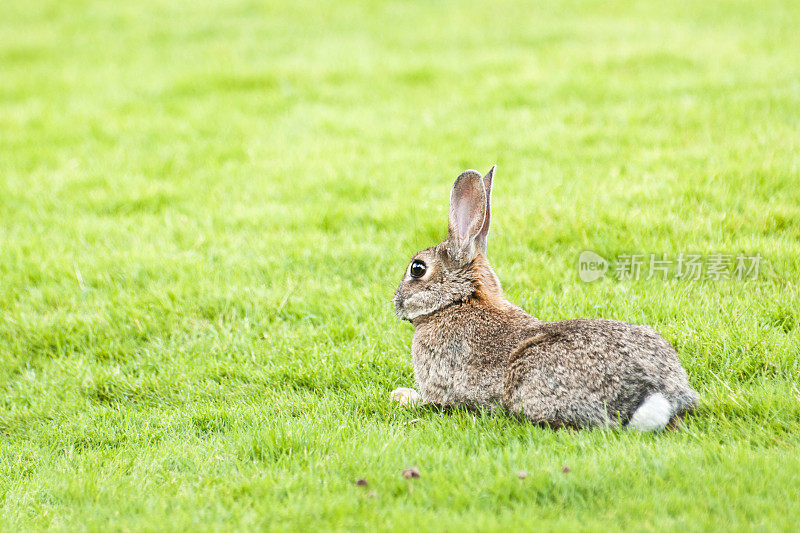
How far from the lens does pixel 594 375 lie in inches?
168

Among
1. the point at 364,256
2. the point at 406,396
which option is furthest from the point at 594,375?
the point at 364,256

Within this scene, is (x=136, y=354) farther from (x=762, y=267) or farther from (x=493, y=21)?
(x=493, y=21)

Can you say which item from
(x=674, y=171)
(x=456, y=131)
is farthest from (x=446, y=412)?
(x=456, y=131)

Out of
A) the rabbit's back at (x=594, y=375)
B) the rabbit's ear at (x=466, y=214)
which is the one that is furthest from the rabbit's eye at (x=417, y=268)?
the rabbit's back at (x=594, y=375)

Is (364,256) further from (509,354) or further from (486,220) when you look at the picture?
(509,354)

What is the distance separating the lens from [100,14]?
1620cm

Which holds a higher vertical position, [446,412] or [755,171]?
[755,171]

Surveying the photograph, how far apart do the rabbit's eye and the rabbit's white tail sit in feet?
5.54

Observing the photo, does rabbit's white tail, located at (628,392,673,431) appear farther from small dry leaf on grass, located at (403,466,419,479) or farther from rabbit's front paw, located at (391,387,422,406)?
rabbit's front paw, located at (391,387,422,406)

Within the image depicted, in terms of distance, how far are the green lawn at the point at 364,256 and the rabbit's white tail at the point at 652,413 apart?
10cm

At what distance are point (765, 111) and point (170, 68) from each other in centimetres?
848

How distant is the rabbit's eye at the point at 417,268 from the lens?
5.33 meters

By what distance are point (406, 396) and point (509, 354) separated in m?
0.78

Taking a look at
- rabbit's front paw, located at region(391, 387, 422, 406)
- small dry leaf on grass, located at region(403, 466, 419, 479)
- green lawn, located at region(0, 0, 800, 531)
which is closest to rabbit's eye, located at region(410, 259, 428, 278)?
green lawn, located at region(0, 0, 800, 531)
